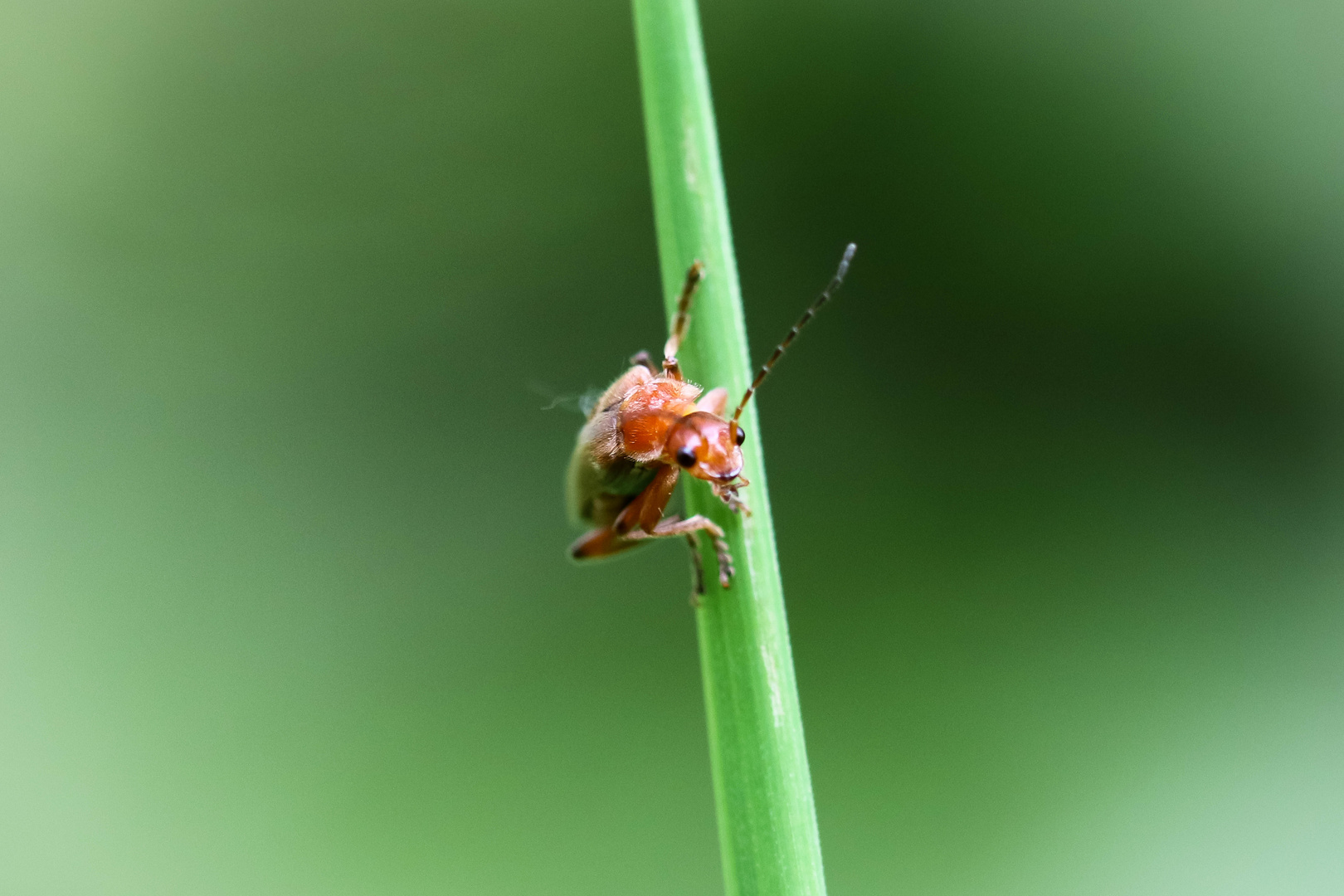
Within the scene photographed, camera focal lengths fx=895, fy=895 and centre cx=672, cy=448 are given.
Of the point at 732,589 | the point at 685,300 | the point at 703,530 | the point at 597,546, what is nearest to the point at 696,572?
the point at 703,530

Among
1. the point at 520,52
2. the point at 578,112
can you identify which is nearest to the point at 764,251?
the point at 578,112

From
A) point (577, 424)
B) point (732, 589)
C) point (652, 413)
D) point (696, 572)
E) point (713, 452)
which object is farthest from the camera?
point (577, 424)

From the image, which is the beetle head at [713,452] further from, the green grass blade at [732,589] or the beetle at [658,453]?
the green grass blade at [732,589]

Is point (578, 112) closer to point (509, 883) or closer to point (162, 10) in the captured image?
point (162, 10)

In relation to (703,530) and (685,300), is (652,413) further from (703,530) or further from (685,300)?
(685,300)

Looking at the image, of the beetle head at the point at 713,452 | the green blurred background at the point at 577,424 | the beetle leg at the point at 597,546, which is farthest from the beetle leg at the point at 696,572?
the green blurred background at the point at 577,424

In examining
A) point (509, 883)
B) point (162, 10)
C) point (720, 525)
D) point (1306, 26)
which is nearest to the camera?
point (720, 525)
